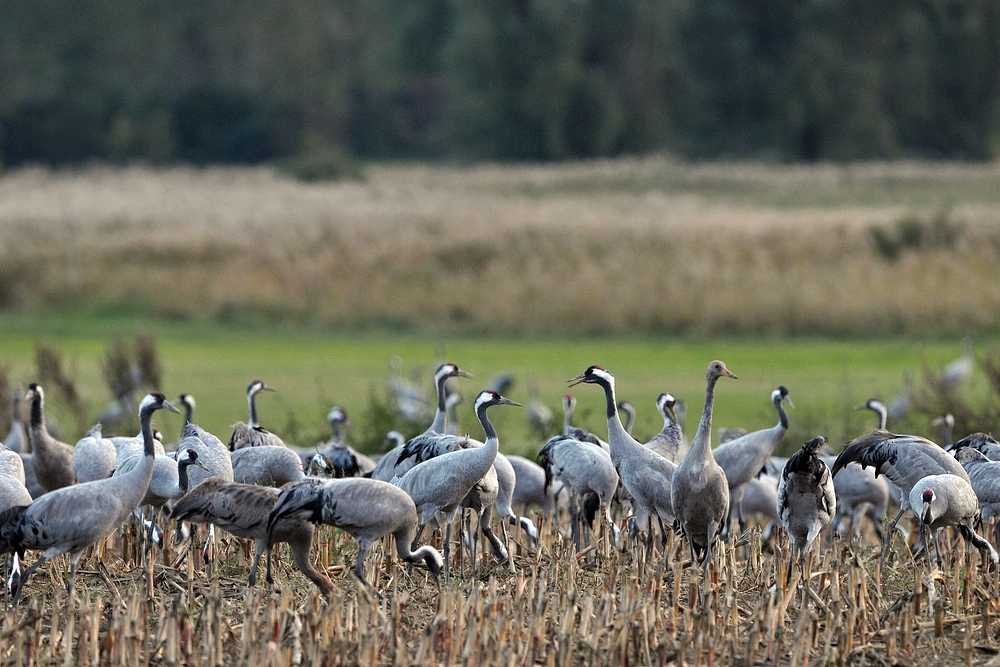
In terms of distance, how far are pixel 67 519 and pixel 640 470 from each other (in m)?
2.89

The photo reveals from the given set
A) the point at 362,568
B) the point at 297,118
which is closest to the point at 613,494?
the point at 362,568

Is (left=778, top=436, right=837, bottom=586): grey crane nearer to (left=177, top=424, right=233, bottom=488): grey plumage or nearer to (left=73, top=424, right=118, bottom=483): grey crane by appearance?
(left=177, top=424, right=233, bottom=488): grey plumage

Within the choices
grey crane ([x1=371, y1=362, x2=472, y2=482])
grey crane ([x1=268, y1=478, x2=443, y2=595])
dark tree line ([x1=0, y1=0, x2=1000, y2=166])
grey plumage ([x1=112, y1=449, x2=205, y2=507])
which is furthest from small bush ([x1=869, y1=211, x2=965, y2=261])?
dark tree line ([x1=0, y1=0, x2=1000, y2=166])

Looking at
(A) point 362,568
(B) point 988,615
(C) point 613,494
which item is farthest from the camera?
(C) point 613,494

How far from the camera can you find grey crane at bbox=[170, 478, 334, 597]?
6.39 m

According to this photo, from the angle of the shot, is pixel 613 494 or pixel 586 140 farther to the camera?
pixel 586 140

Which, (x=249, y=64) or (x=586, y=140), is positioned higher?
(x=249, y=64)

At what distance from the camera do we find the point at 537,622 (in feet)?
17.9

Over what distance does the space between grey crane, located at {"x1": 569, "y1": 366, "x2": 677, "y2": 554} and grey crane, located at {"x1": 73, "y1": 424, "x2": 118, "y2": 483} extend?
2.72m

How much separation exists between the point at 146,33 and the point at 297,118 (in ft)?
20.3

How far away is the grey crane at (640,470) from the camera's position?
24.8 ft

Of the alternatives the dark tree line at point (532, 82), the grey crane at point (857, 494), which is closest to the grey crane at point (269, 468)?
the grey crane at point (857, 494)

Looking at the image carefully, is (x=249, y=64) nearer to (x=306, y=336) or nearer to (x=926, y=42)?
(x=926, y=42)

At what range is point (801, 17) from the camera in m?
45.7
